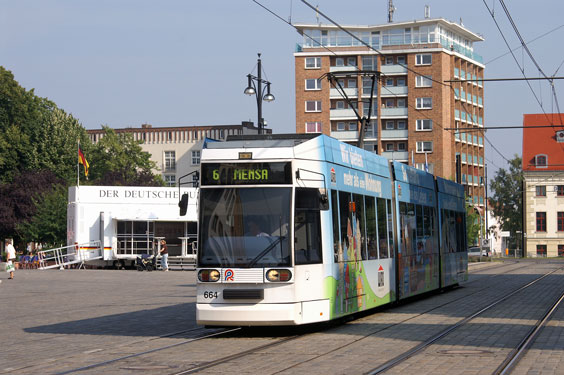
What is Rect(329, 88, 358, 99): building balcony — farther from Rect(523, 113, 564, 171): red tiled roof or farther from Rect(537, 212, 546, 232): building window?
Rect(537, 212, 546, 232): building window

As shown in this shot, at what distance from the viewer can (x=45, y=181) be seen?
231ft

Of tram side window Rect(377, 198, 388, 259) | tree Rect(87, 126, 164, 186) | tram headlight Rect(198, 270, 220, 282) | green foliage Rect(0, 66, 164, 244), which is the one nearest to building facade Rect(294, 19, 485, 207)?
tree Rect(87, 126, 164, 186)

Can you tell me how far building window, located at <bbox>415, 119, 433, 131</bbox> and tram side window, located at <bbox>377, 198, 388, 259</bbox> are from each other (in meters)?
81.8

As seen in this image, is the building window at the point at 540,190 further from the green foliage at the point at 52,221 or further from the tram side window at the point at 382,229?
the tram side window at the point at 382,229

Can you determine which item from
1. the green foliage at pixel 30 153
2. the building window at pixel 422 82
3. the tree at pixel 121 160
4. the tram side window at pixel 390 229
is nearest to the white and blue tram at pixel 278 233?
the tram side window at pixel 390 229

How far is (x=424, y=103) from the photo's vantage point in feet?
327

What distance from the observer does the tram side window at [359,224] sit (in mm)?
16688

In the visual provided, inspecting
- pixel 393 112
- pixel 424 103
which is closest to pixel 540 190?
pixel 424 103

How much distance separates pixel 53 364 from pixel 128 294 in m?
15.8

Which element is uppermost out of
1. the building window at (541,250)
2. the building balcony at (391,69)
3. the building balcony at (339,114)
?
the building balcony at (391,69)

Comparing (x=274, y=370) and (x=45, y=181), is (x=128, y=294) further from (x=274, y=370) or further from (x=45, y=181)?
(x=45, y=181)

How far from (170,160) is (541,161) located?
41463mm

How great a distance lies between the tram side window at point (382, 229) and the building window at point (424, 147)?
82246mm

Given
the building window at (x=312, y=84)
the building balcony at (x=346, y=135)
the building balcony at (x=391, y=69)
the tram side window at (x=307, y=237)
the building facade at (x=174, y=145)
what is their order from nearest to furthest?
the tram side window at (x=307, y=237) < the building balcony at (x=391, y=69) < the building window at (x=312, y=84) < the building balcony at (x=346, y=135) < the building facade at (x=174, y=145)
